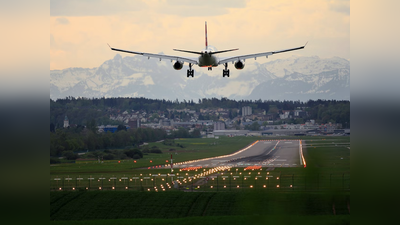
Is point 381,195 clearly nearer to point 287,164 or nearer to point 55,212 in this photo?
point 55,212

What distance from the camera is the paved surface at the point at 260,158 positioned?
245ft

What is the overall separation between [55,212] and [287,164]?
4012 centimetres

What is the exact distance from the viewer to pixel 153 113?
192000 mm

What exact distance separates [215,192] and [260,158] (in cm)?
3864

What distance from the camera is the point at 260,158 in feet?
277

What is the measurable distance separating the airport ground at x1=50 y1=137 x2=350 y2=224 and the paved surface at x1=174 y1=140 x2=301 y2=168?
7.9 inches

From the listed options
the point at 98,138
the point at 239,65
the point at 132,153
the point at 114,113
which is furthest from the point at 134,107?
the point at 239,65

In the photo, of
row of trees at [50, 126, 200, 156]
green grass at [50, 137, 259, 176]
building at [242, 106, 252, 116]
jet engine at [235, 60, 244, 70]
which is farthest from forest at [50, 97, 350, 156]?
jet engine at [235, 60, 244, 70]

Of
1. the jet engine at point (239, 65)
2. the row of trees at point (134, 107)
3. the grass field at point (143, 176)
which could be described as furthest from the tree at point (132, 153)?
the jet engine at point (239, 65)

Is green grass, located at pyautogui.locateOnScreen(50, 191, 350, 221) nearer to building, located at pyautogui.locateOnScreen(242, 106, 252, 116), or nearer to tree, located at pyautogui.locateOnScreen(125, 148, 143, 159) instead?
tree, located at pyautogui.locateOnScreen(125, 148, 143, 159)

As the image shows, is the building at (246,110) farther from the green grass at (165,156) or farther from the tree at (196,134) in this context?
the green grass at (165,156)

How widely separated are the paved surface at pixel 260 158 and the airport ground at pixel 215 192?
0.20 metres

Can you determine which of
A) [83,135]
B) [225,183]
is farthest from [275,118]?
[225,183]

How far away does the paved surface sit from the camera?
74.6m
